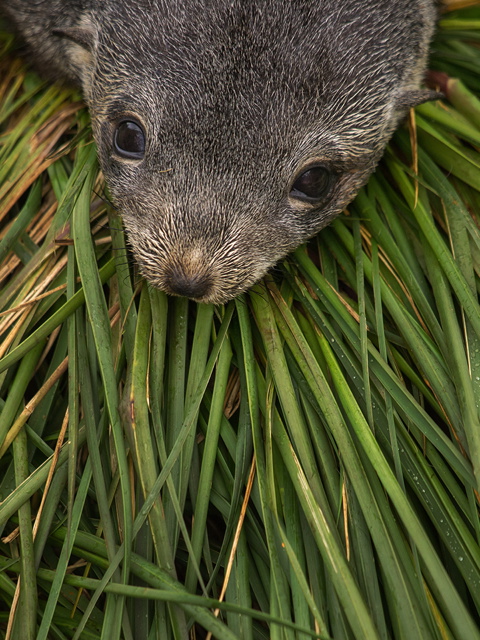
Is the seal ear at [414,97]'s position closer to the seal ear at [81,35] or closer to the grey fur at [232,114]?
the grey fur at [232,114]

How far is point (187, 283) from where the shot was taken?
2.14 m

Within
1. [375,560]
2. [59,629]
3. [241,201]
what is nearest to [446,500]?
[375,560]

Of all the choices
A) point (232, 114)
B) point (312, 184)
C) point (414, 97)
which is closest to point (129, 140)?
point (232, 114)

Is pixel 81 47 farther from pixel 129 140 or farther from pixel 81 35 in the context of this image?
pixel 129 140

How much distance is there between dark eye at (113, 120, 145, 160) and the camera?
2283mm

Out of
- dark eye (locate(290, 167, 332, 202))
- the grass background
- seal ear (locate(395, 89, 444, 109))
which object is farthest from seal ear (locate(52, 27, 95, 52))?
seal ear (locate(395, 89, 444, 109))

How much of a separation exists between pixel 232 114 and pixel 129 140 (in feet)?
1.44

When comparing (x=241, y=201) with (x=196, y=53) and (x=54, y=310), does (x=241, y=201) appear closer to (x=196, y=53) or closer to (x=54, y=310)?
(x=196, y=53)

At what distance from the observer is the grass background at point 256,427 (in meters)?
2.00

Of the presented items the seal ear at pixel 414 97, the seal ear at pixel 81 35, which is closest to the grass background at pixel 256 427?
the seal ear at pixel 414 97

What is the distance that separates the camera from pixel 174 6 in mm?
2295

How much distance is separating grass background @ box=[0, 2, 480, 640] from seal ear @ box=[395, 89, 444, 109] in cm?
24

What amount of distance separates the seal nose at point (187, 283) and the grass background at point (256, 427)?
26 cm

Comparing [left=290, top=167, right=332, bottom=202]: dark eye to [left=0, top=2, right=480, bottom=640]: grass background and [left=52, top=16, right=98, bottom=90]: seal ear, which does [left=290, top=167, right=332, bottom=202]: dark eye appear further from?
[left=52, top=16, right=98, bottom=90]: seal ear
